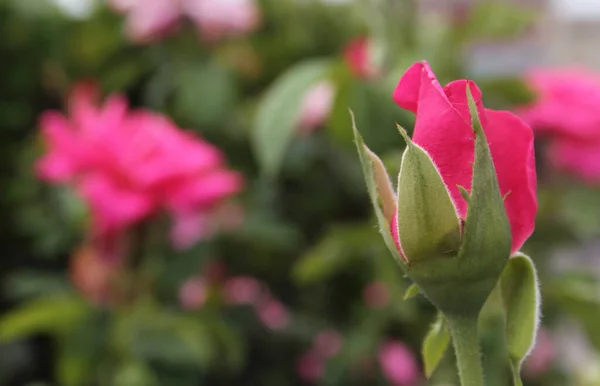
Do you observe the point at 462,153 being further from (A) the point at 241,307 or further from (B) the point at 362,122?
(A) the point at 241,307

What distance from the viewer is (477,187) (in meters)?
0.13

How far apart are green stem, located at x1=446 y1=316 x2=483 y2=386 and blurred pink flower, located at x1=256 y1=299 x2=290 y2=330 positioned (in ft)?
2.39

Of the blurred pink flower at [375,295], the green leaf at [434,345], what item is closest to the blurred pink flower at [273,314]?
the blurred pink flower at [375,295]

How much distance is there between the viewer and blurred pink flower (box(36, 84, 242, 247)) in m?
0.59

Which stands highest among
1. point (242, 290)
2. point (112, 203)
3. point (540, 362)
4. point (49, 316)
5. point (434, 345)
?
point (434, 345)

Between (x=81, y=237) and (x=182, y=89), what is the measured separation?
222 millimetres

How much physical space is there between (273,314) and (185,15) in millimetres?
384

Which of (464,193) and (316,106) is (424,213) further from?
(316,106)

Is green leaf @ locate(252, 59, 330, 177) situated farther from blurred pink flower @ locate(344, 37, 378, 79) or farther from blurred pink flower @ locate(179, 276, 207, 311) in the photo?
blurred pink flower @ locate(179, 276, 207, 311)

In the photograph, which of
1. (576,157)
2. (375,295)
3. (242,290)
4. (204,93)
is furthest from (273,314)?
(576,157)

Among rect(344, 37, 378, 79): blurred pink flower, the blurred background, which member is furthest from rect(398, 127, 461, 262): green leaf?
rect(344, 37, 378, 79): blurred pink flower

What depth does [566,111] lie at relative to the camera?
616 millimetres

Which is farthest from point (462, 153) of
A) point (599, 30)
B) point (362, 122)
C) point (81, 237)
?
point (599, 30)

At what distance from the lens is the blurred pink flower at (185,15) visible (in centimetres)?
85
